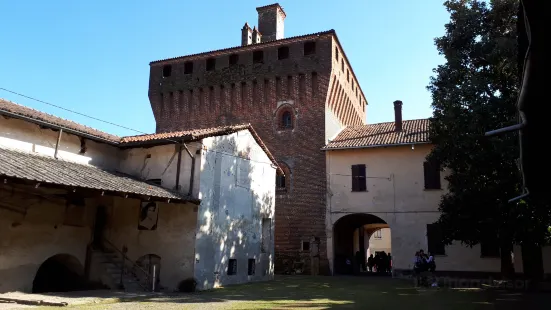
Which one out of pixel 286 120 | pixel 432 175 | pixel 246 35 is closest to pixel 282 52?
pixel 286 120

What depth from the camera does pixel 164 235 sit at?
50.5ft

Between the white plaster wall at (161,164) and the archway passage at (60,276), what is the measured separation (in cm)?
386

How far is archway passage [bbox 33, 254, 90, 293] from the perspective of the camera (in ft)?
50.1

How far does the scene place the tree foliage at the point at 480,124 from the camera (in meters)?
15.7

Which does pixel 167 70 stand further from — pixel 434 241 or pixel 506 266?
pixel 506 266

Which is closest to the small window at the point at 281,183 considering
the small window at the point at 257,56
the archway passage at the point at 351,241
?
the archway passage at the point at 351,241

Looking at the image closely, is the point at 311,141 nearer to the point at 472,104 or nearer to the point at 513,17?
the point at 472,104

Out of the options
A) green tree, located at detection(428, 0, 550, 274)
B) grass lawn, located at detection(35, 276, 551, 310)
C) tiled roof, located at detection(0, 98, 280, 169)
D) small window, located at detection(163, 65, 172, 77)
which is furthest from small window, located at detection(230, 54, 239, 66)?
grass lawn, located at detection(35, 276, 551, 310)

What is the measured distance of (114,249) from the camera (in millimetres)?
16109

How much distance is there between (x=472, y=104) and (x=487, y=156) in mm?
2202

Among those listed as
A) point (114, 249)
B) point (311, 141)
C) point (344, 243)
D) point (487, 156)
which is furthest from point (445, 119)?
point (114, 249)

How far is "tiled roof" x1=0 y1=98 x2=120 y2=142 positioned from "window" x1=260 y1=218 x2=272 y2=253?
738 cm

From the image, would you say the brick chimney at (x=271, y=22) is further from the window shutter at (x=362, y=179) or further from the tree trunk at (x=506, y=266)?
the tree trunk at (x=506, y=266)

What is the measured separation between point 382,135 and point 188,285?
14420 millimetres
